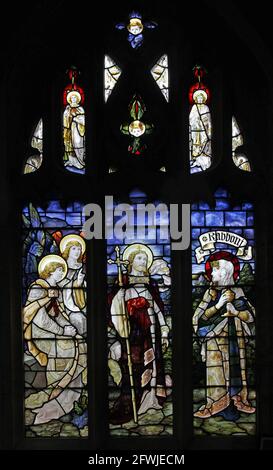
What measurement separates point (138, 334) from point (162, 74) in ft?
6.50

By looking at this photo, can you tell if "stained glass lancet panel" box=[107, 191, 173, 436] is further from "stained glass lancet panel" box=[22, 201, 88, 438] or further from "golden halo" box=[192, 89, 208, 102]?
"golden halo" box=[192, 89, 208, 102]

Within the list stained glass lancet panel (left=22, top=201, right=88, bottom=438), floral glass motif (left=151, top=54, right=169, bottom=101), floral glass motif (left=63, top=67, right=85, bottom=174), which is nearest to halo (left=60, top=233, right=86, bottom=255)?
stained glass lancet panel (left=22, top=201, right=88, bottom=438)

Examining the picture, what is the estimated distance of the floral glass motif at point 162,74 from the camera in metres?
8.79

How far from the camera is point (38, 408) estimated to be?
28.0 ft

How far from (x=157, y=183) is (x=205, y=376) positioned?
4.85ft

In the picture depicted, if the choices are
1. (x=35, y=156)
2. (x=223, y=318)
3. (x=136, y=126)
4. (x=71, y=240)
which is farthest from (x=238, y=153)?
(x=35, y=156)

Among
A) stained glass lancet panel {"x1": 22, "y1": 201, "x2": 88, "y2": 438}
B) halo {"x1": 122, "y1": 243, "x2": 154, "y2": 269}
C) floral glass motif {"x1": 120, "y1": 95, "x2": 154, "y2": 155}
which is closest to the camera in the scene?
stained glass lancet panel {"x1": 22, "y1": 201, "x2": 88, "y2": 438}

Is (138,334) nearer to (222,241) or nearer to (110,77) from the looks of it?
(222,241)

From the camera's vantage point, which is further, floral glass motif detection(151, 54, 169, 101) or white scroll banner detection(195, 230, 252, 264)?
floral glass motif detection(151, 54, 169, 101)

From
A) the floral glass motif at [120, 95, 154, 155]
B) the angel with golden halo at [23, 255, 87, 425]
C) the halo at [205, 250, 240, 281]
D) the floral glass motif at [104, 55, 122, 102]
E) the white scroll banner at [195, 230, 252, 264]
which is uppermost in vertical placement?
the floral glass motif at [104, 55, 122, 102]

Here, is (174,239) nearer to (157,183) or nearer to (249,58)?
(157,183)

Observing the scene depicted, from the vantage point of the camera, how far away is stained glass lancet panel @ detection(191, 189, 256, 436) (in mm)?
8555

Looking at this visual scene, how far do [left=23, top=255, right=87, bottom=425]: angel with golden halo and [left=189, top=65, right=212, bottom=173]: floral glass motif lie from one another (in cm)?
127

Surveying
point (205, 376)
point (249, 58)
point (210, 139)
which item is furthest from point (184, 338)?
point (249, 58)
